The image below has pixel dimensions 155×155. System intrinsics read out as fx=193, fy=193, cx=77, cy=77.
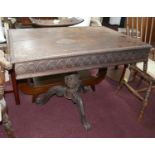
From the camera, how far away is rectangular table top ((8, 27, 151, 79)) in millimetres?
1311

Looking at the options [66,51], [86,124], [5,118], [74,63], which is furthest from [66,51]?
[86,124]

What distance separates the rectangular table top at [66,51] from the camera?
1311 millimetres

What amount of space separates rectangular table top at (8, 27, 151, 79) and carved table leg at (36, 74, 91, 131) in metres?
0.42

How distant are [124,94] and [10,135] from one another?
1.48m

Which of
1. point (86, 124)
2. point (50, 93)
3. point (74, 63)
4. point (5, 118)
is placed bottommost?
point (86, 124)

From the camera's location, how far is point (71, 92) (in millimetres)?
1985

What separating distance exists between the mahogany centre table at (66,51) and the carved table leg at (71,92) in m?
0.08

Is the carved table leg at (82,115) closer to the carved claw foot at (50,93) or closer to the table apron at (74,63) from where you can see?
the carved claw foot at (50,93)

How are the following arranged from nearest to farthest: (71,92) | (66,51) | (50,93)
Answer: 1. (66,51)
2. (71,92)
3. (50,93)

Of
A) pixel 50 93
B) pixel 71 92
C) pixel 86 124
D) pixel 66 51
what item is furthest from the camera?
pixel 50 93

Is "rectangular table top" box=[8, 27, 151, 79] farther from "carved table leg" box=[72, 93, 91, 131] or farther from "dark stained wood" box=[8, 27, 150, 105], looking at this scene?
"carved table leg" box=[72, 93, 91, 131]

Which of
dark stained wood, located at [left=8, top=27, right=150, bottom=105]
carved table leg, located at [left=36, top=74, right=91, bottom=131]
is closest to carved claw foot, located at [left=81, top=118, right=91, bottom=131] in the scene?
carved table leg, located at [left=36, top=74, right=91, bottom=131]

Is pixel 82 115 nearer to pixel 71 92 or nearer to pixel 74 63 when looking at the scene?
pixel 71 92
